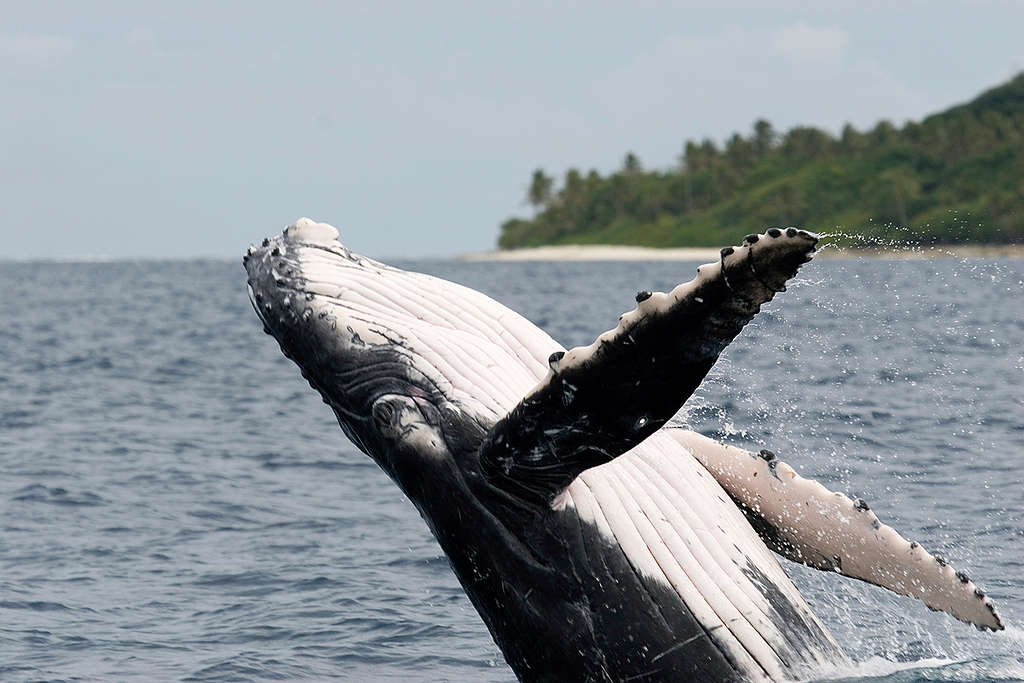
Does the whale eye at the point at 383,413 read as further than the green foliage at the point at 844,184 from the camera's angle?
No

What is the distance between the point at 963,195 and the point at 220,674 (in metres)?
153

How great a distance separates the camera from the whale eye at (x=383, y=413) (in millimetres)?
5891

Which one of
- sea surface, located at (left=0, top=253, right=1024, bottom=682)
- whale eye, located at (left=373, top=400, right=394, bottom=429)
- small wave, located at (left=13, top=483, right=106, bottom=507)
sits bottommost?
sea surface, located at (left=0, top=253, right=1024, bottom=682)

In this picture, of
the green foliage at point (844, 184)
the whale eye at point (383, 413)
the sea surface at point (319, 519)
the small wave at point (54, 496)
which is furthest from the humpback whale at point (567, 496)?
the green foliage at point (844, 184)

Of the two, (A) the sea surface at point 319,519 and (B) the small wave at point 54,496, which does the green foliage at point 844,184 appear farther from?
(B) the small wave at point 54,496

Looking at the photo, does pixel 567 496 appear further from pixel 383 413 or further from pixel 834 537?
pixel 834 537

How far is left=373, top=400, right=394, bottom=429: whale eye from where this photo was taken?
232 inches

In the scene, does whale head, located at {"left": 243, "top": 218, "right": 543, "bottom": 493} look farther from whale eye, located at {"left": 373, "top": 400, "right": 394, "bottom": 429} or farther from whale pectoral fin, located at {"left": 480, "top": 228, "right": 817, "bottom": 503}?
whale pectoral fin, located at {"left": 480, "top": 228, "right": 817, "bottom": 503}

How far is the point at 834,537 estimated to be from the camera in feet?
20.8

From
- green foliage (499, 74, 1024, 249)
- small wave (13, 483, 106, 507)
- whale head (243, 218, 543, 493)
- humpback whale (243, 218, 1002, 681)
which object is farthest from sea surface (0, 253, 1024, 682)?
green foliage (499, 74, 1024, 249)

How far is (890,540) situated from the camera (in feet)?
20.9

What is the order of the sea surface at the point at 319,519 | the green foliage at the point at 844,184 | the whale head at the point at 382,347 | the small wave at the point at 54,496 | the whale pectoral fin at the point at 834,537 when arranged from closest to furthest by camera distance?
the whale head at the point at 382,347 < the whale pectoral fin at the point at 834,537 < the sea surface at the point at 319,519 < the small wave at the point at 54,496 < the green foliage at the point at 844,184

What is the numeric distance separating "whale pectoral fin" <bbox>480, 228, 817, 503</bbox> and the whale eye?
781 mm

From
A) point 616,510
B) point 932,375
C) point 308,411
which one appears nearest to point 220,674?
point 616,510
